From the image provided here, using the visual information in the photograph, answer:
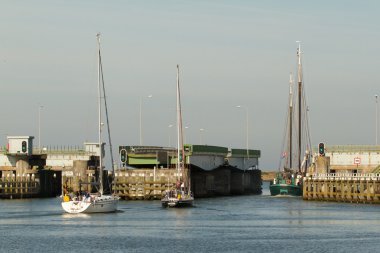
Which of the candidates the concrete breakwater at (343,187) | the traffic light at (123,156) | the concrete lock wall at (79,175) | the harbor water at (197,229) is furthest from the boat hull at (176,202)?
the concrete lock wall at (79,175)

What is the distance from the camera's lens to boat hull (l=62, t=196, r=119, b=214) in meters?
139

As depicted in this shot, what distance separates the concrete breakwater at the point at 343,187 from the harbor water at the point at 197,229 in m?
4.13

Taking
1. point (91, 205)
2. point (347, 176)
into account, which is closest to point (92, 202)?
point (91, 205)

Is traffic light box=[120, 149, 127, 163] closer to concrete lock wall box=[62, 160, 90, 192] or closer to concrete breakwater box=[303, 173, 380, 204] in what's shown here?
concrete lock wall box=[62, 160, 90, 192]

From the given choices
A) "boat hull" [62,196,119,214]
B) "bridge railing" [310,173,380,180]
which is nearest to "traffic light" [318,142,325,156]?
"bridge railing" [310,173,380,180]

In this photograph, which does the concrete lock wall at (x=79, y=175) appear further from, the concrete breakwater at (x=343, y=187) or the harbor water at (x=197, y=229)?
the concrete breakwater at (x=343, y=187)

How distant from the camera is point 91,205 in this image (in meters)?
139

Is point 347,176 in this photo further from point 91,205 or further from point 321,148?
point 91,205

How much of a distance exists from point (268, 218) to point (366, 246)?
125 ft

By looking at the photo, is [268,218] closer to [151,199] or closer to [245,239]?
[245,239]

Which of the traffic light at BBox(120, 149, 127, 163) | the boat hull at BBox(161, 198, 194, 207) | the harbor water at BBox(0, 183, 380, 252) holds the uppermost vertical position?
the traffic light at BBox(120, 149, 127, 163)

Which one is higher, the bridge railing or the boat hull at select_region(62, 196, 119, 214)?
the bridge railing

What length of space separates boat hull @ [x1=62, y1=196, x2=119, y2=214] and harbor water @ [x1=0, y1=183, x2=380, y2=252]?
3.07ft

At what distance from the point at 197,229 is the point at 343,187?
58.4m
